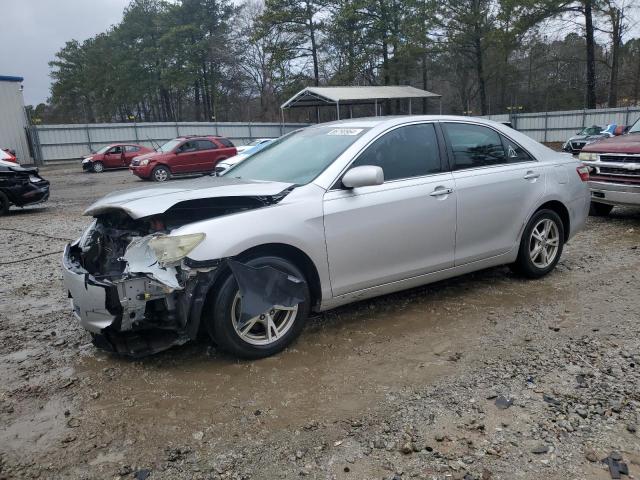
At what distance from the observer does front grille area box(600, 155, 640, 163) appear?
24.2 feet

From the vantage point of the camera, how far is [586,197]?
5527 millimetres

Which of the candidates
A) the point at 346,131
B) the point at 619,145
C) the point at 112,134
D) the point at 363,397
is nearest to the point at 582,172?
the point at 346,131

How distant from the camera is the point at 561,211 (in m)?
5.32

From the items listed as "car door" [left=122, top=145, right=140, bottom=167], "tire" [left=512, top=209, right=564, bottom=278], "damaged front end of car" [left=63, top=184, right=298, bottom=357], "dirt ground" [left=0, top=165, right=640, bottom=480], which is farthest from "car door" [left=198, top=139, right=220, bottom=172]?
"damaged front end of car" [left=63, top=184, right=298, bottom=357]

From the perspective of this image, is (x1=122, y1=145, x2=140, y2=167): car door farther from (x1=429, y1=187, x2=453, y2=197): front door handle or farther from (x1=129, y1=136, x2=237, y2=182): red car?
(x1=429, y1=187, x2=453, y2=197): front door handle

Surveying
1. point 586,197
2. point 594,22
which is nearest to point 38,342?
point 586,197

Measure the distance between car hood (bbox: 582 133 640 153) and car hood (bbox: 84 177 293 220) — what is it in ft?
20.1

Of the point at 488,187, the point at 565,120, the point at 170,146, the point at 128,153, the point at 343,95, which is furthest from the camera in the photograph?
the point at 565,120

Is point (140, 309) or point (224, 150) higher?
point (224, 150)

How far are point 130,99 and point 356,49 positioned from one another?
2555 centimetres

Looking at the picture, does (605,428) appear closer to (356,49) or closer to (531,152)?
(531,152)

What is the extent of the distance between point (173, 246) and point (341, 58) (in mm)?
40080

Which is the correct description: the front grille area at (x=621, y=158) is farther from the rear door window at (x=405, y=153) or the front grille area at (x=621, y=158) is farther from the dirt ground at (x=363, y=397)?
the rear door window at (x=405, y=153)

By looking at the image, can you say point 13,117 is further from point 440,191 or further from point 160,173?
point 440,191
